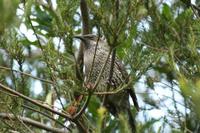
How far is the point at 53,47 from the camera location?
3.37m

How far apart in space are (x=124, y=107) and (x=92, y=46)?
81 centimetres

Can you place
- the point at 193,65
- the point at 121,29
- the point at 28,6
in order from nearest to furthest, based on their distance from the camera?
1. the point at 28,6
2. the point at 121,29
3. the point at 193,65

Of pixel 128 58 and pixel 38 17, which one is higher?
pixel 38 17

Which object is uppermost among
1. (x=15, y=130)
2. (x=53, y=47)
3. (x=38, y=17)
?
(x=38, y=17)

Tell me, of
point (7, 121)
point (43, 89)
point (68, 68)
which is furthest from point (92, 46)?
point (68, 68)

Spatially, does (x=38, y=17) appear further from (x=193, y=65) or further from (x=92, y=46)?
(x=193, y=65)

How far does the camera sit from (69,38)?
10.1ft

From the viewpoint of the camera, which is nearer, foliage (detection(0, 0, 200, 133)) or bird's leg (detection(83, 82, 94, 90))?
foliage (detection(0, 0, 200, 133))

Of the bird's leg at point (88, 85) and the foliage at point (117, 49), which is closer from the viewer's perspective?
the foliage at point (117, 49)

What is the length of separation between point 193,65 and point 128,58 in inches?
15.8

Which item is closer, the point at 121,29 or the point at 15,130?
the point at 121,29

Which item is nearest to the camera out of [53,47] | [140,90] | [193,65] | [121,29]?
[121,29]

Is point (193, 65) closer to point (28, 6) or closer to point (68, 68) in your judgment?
point (68, 68)

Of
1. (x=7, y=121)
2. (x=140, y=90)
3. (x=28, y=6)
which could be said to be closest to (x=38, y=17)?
(x=140, y=90)
